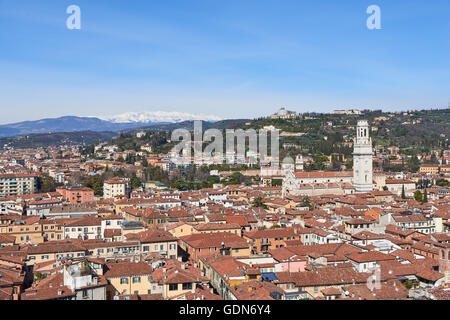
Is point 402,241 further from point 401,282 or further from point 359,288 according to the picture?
point 359,288

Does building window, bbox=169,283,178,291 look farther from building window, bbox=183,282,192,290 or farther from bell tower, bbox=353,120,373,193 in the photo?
bell tower, bbox=353,120,373,193

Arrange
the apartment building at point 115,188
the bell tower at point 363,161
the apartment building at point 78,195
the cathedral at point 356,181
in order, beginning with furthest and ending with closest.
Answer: the bell tower at point 363,161 → the cathedral at point 356,181 → the apartment building at point 115,188 → the apartment building at point 78,195

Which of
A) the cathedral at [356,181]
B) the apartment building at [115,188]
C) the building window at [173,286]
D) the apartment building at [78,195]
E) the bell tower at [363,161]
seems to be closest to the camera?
the building window at [173,286]

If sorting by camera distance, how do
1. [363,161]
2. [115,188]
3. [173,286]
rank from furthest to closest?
1. [363,161]
2. [115,188]
3. [173,286]

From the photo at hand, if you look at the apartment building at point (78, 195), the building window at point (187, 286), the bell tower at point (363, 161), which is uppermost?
the bell tower at point (363, 161)

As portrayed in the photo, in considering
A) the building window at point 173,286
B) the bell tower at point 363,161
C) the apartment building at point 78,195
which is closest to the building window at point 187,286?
the building window at point 173,286

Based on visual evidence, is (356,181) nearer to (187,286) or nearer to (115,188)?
(115,188)

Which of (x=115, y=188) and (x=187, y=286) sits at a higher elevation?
(x=187, y=286)

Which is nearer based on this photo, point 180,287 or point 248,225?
point 180,287

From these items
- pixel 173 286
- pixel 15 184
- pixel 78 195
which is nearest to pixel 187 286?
pixel 173 286

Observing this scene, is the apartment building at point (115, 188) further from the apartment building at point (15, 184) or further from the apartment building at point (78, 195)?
the apartment building at point (15, 184)
